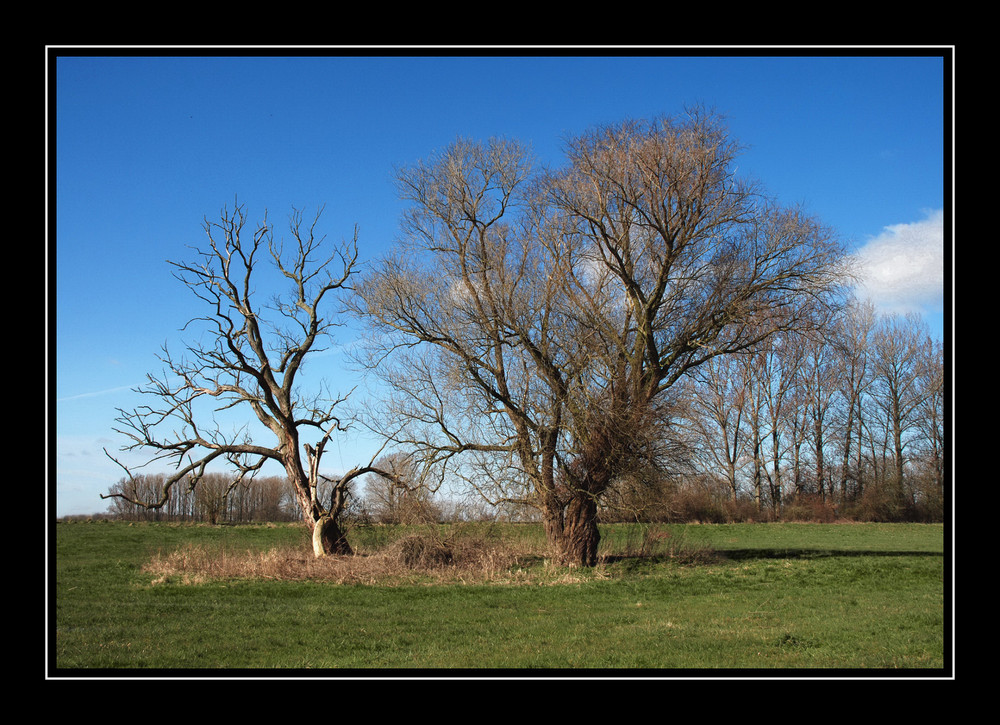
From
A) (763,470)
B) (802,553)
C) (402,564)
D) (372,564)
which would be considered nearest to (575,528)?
(402,564)

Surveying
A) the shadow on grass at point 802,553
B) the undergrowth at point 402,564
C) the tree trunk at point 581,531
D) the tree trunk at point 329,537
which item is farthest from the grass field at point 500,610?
the tree trunk at point 581,531

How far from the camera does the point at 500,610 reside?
13.6 meters

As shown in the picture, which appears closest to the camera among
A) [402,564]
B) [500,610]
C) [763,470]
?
[500,610]

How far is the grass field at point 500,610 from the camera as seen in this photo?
29.8 feet

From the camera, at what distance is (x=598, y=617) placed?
1272 centimetres

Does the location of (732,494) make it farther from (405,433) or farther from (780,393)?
(405,433)

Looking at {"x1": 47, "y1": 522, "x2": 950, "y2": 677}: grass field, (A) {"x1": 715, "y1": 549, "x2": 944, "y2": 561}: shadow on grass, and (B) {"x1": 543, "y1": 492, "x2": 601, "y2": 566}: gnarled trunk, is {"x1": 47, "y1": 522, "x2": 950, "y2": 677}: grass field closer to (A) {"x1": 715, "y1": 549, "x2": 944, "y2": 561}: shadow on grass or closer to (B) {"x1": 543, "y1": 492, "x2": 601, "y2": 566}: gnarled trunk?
(A) {"x1": 715, "y1": 549, "x2": 944, "y2": 561}: shadow on grass

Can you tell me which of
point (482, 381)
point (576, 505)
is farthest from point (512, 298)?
point (576, 505)

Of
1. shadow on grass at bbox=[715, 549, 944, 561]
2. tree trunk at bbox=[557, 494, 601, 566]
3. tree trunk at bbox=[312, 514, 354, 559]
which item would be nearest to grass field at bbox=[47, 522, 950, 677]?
shadow on grass at bbox=[715, 549, 944, 561]

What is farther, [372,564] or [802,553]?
[802,553]

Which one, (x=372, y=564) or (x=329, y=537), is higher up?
(x=329, y=537)

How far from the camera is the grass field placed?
29.8ft

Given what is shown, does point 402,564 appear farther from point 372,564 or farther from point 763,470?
point 763,470
